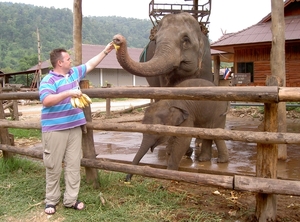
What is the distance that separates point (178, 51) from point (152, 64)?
85 cm

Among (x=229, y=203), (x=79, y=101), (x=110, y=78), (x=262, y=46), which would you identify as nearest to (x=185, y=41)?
(x=229, y=203)

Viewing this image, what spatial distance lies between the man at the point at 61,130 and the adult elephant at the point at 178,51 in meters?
2.10

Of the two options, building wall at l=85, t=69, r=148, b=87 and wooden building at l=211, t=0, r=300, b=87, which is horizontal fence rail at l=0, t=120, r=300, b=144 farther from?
building wall at l=85, t=69, r=148, b=87

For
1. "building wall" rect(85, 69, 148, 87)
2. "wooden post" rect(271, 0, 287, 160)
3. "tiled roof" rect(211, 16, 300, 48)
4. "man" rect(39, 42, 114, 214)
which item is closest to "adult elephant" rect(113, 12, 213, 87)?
"wooden post" rect(271, 0, 287, 160)

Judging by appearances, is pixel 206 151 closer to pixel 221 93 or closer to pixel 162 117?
pixel 162 117

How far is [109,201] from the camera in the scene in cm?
390

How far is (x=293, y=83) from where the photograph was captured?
12188 mm

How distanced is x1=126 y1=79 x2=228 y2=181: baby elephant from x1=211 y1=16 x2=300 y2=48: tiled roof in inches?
246

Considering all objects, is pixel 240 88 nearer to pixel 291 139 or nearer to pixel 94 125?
pixel 291 139

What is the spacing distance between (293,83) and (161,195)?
962 cm

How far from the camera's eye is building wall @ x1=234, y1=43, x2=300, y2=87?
12.2 m

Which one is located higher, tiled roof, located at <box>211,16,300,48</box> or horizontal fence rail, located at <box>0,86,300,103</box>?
tiled roof, located at <box>211,16,300,48</box>

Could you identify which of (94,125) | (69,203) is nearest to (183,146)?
(94,125)

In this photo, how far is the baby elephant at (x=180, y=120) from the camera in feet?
16.4
